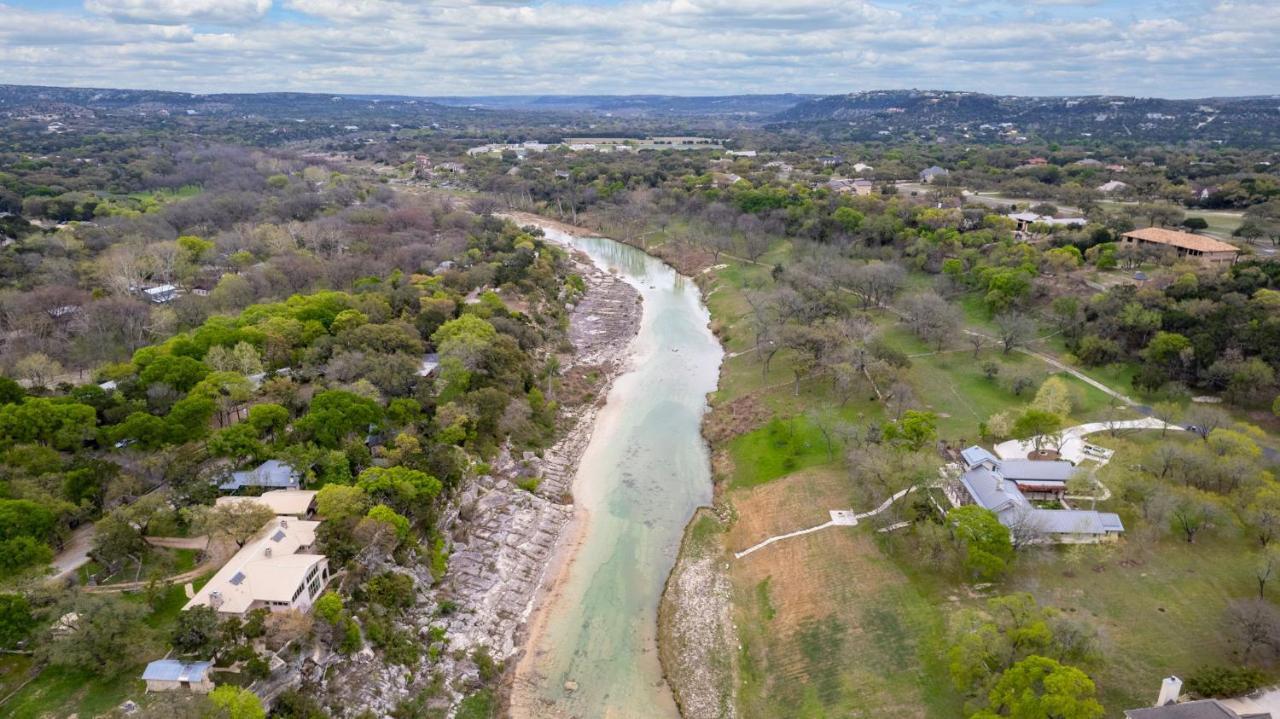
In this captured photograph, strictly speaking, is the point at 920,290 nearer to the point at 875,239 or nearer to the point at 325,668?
the point at 875,239

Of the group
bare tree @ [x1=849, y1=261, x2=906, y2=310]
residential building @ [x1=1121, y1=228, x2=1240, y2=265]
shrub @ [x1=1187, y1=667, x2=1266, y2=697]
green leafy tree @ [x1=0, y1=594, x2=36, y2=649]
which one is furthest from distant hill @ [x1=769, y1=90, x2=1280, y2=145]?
green leafy tree @ [x1=0, y1=594, x2=36, y2=649]

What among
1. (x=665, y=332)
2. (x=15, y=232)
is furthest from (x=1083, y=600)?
(x=15, y=232)

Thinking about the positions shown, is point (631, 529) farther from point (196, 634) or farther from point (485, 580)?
point (196, 634)

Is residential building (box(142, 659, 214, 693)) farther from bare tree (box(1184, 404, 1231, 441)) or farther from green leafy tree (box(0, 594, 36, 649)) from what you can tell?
bare tree (box(1184, 404, 1231, 441))

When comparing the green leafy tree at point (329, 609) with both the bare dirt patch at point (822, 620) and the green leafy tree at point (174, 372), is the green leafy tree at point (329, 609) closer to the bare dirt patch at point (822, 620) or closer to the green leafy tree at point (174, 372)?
the bare dirt patch at point (822, 620)

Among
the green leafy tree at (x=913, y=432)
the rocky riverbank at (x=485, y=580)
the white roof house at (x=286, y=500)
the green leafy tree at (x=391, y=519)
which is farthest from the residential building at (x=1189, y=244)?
the white roof house at (x=286, y=500)

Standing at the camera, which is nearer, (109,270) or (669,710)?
(669,710)

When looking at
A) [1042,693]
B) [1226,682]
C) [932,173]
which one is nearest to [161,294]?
[1042,693]

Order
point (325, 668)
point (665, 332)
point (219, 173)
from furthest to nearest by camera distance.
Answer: point (219, 173), point (665, 332), point (325, 668)
